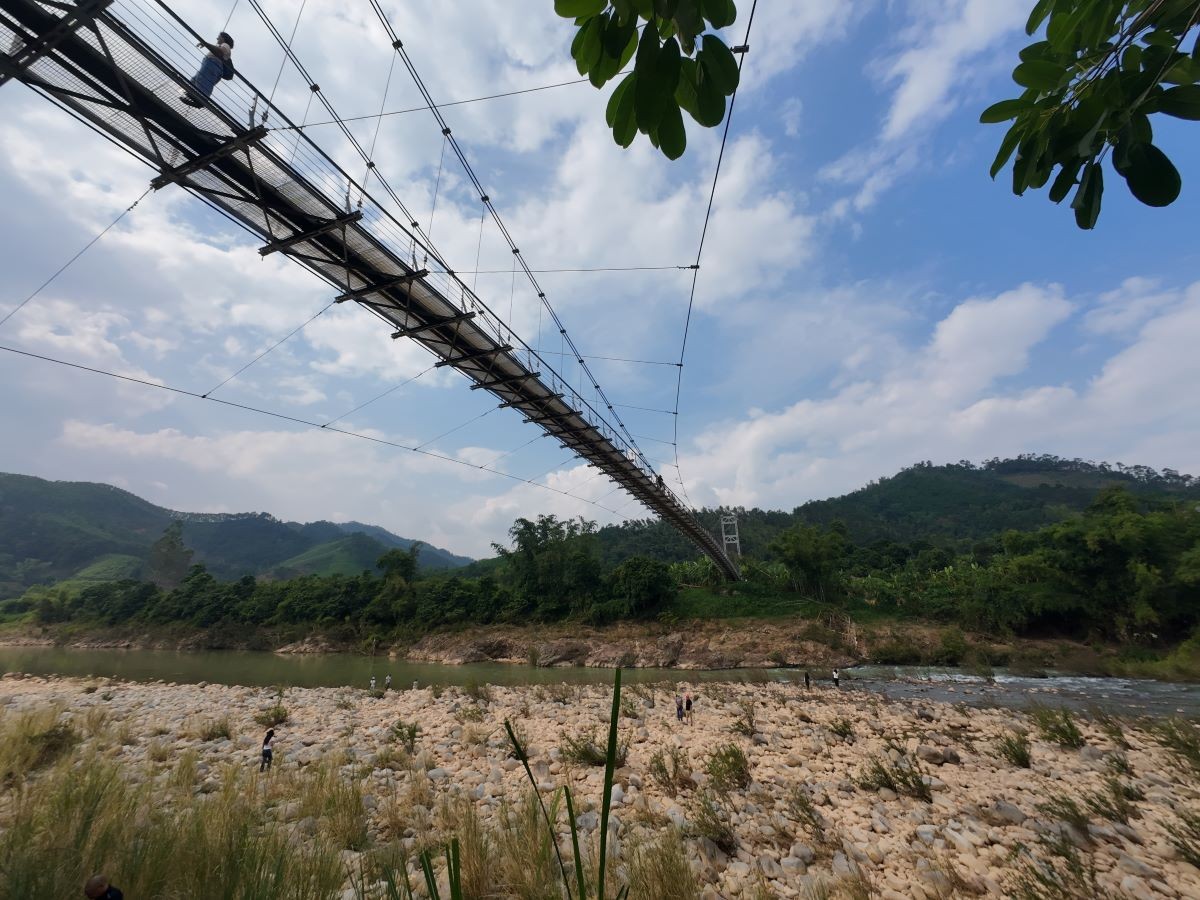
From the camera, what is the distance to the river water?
51.0 ft

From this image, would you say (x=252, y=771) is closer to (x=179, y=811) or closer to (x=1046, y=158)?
(x=179, y=811)

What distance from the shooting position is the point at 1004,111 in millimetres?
1766

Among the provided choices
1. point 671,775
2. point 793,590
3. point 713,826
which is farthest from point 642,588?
point 713,826

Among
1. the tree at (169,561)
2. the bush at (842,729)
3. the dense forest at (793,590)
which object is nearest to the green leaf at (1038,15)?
the bush at (842,729)

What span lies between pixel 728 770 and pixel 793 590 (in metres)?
38.6

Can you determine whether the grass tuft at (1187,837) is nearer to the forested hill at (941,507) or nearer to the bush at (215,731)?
the bush at (215,731)

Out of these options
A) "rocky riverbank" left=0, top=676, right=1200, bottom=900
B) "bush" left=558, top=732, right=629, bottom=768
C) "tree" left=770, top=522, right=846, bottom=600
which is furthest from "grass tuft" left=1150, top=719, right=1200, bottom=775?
"tree" left=770, top=522, right=846, bottom=600

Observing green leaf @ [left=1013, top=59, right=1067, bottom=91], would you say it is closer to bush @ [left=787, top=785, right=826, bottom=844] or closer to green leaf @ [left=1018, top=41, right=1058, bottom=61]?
green leaf @ [left=1018, top=41, right=1058, bottom=61]

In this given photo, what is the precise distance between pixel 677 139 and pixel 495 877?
5.00m

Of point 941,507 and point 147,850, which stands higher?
point 941,507

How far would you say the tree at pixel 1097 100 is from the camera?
5.17 ft

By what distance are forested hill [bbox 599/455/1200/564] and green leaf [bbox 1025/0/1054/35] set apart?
5799 centimetres

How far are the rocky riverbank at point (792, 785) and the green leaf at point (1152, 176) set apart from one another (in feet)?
14.9

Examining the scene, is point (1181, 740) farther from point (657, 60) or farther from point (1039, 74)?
point (657, 60)
